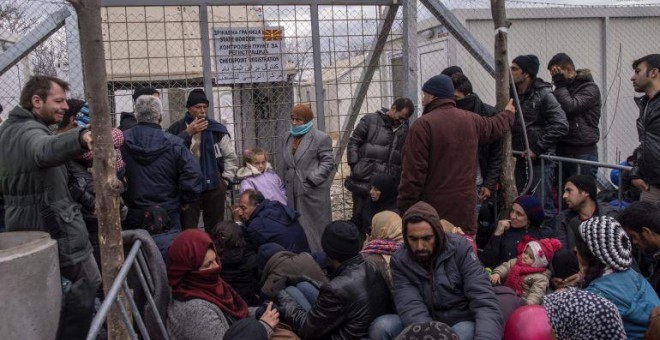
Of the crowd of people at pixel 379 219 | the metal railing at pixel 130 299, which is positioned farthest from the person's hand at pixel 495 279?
the metal railing at pixel 130 299

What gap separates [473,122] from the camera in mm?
4672

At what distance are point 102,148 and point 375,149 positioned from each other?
11.8 feet

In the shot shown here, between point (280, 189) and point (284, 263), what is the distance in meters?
2.02

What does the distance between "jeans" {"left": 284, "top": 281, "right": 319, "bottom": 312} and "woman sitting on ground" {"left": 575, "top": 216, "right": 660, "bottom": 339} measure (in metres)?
1.61

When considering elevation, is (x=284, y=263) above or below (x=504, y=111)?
below

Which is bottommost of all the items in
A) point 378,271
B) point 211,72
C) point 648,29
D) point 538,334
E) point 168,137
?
point 538,334

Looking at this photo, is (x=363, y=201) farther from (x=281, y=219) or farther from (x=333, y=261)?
(x=333, y=261)

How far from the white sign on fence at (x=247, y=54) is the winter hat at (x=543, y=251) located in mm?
3314

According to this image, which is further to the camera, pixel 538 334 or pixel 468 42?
pixel 468 42

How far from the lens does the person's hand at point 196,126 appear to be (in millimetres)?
5471

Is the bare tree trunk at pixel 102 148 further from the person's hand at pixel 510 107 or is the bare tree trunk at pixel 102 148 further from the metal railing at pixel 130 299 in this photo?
the person's hand at pixel 510 107

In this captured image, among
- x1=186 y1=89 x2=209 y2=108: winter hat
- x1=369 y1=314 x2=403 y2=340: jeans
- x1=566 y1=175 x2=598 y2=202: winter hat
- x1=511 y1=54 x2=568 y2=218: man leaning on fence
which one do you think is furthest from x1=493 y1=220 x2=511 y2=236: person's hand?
x1=186 y1=89 x2=209 y2=108: winter hat

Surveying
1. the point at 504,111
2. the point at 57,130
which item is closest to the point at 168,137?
the point at 57,130

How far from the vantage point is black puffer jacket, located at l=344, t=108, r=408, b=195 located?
5.99m
